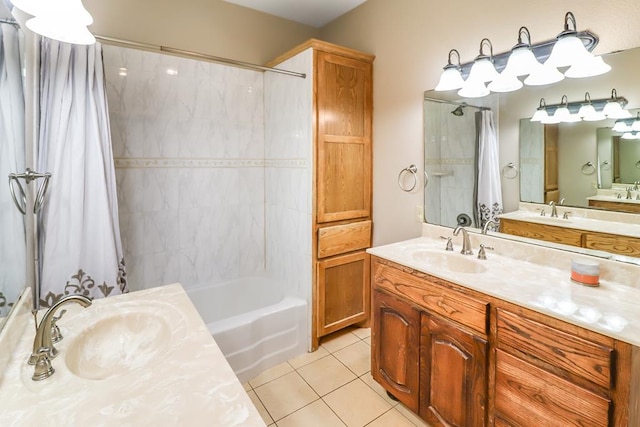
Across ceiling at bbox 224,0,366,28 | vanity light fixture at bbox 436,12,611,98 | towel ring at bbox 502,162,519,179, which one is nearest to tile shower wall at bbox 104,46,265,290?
ceiling at bbox 224,0,366,28

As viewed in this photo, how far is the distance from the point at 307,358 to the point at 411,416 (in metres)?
0.85

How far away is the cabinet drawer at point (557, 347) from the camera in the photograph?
3.34ft

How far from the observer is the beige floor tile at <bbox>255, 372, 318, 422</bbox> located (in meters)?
1.87

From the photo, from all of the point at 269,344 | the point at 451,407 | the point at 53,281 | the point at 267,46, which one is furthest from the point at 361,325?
the point at 267,46

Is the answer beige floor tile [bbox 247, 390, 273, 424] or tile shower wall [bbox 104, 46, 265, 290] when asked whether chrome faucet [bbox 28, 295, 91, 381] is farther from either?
tile shower wall [bbox 104, 46, 265, 290]

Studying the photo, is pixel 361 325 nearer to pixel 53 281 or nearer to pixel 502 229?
pixel 502 229

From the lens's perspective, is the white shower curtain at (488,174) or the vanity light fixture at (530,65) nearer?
the vanity light fixture at (530,65)

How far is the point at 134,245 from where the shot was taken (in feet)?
8.07

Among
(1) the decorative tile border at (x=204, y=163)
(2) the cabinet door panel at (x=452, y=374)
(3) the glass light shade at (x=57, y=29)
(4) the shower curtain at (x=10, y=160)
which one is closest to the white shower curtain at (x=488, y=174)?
(2) the cabinet door panel at (x=452, y=374)

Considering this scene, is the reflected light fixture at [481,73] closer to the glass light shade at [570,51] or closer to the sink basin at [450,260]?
the glass light shade at [570,51]

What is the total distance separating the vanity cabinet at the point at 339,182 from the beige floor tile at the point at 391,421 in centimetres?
79

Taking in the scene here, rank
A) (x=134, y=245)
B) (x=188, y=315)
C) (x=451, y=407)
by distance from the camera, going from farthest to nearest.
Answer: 1. (x=134, y=245)
2. (x=451, y=407)
3. (x=188, y=315)

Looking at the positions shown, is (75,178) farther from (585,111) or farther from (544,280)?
(585,111)

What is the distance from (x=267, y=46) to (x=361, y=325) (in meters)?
2.67
